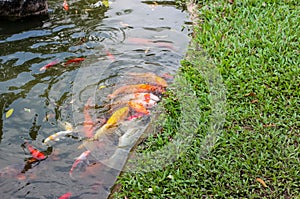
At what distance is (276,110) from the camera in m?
4.32

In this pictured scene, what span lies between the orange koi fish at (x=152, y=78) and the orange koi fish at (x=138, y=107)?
51cm

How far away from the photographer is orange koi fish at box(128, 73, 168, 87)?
16.5 feet

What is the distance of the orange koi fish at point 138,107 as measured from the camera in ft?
14.9

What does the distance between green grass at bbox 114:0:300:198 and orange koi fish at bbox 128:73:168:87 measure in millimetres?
270

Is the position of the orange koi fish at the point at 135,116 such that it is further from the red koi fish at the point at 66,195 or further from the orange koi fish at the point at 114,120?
the red koi fish at the point at 66,195

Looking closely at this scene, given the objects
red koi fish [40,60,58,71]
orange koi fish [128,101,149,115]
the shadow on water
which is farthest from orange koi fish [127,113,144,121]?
the shadow on water

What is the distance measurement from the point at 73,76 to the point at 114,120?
112 centimetres

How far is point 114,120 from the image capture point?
14.6 ft

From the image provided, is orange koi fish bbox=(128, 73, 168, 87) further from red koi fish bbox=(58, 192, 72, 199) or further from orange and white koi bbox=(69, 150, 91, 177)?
red koi fish bbox=(58, 192, 72, 199)

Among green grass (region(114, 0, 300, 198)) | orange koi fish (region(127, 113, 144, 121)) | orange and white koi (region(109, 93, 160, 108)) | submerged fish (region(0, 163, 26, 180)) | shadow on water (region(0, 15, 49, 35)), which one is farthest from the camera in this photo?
shadow on water (region(0, 15, 49, 35))

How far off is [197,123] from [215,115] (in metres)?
0.22

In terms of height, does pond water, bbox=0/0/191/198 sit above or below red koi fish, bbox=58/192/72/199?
above

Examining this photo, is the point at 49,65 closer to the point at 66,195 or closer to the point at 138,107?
the point at 138,107

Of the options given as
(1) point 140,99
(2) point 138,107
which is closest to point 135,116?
(2) point 138,107
